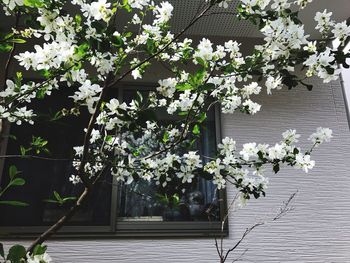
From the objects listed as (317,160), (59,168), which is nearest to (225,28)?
(317,160)

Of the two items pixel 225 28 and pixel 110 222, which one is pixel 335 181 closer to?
pixel 225 28

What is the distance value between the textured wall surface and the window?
0.08m

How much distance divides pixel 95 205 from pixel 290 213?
134 cm

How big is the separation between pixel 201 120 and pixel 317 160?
1.58 meters

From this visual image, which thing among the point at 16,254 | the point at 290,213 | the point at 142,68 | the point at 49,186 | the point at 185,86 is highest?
the point at 142,68

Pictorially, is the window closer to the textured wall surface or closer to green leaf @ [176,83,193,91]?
the textured wall surface

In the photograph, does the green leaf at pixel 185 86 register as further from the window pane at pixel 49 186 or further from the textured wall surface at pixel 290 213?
the textured wall surface at pixel 290 213

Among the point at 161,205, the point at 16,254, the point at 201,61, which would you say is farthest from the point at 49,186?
the point at 201,61

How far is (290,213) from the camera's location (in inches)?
88.2

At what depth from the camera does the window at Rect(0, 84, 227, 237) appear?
204 centimetres

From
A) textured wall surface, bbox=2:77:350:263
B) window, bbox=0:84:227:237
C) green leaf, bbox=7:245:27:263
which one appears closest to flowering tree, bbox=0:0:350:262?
green leaf, bbox=7:245:27:263

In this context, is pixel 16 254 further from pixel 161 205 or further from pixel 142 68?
pixel 161 205

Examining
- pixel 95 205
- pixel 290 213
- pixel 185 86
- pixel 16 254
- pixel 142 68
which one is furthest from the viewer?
pixel 290 213

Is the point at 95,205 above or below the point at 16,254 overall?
above
